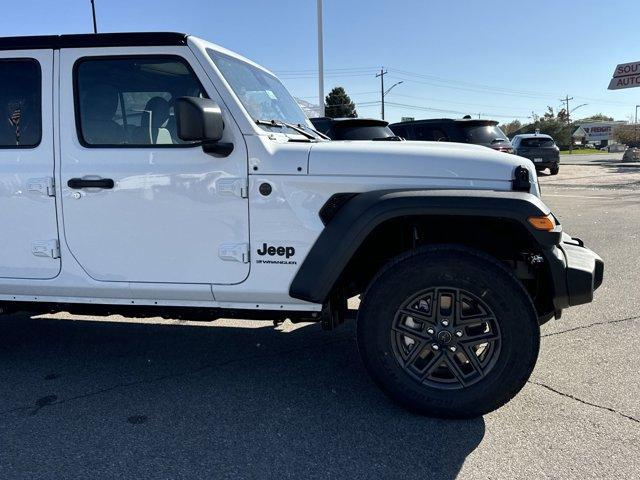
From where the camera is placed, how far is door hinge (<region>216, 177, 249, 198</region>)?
2.94 metres

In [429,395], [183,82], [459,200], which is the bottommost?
[429,395]

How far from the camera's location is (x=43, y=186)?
3139 millimetres

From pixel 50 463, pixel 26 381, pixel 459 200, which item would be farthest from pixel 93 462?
pixel 459 200

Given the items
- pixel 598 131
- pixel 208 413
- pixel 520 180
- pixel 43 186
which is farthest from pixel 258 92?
pixel 598 131

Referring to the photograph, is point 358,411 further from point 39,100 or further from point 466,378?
point 39,100

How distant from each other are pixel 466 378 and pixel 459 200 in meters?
0.97

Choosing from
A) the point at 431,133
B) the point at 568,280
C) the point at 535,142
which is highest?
the point at 535,142

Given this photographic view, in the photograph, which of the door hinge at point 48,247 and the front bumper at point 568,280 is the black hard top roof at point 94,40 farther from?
the front bumper at point 568,280

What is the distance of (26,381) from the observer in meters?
3.53

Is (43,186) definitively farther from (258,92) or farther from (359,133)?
(359,133)

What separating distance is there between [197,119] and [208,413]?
1.64m

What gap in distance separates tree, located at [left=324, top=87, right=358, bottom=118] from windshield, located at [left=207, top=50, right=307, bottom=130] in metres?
50.3

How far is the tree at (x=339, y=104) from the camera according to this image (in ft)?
176

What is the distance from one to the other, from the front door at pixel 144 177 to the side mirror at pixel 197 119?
17 cm
